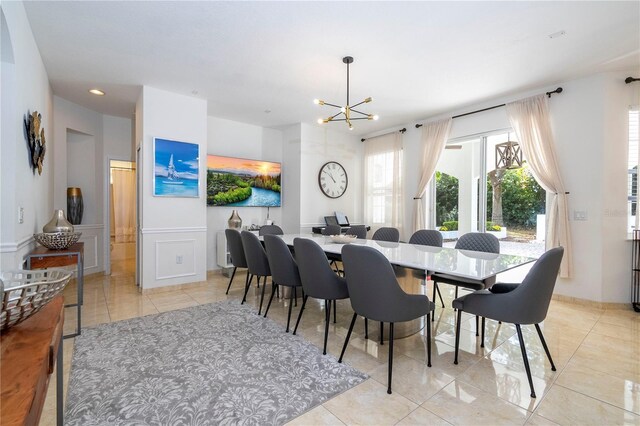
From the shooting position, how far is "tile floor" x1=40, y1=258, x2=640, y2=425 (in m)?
1.69

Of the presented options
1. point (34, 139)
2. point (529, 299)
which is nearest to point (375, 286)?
point (529, 299)

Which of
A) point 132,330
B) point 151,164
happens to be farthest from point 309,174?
point 132,330

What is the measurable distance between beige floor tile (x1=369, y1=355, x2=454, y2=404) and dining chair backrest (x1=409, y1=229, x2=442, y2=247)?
61.8 inches

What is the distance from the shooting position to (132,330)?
2.81m

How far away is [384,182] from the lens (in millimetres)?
6039

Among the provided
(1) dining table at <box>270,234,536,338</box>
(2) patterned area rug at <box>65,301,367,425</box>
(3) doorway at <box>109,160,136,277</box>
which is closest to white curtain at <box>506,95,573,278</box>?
(1) dining table at <box>270,234,536,338</box>

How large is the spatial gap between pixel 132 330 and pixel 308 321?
170 centimetres

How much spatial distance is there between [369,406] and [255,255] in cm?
196

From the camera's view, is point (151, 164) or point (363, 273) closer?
point (363, 273)

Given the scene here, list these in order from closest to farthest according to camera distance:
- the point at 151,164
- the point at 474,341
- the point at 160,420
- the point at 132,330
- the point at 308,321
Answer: the point at 160,420
the point at 474,341
the point at 132,330
the point at 308,321
the point at 151,164

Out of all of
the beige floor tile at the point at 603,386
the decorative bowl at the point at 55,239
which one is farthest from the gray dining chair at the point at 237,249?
the beige floor tile at the point at 603,386

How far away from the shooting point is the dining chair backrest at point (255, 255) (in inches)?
127

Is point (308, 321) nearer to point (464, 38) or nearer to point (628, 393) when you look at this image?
point (628, 393)

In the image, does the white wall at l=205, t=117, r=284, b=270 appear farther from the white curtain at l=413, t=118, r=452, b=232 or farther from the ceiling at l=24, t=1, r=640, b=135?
the white curtain at l=413, t=118, r=452, b=232
